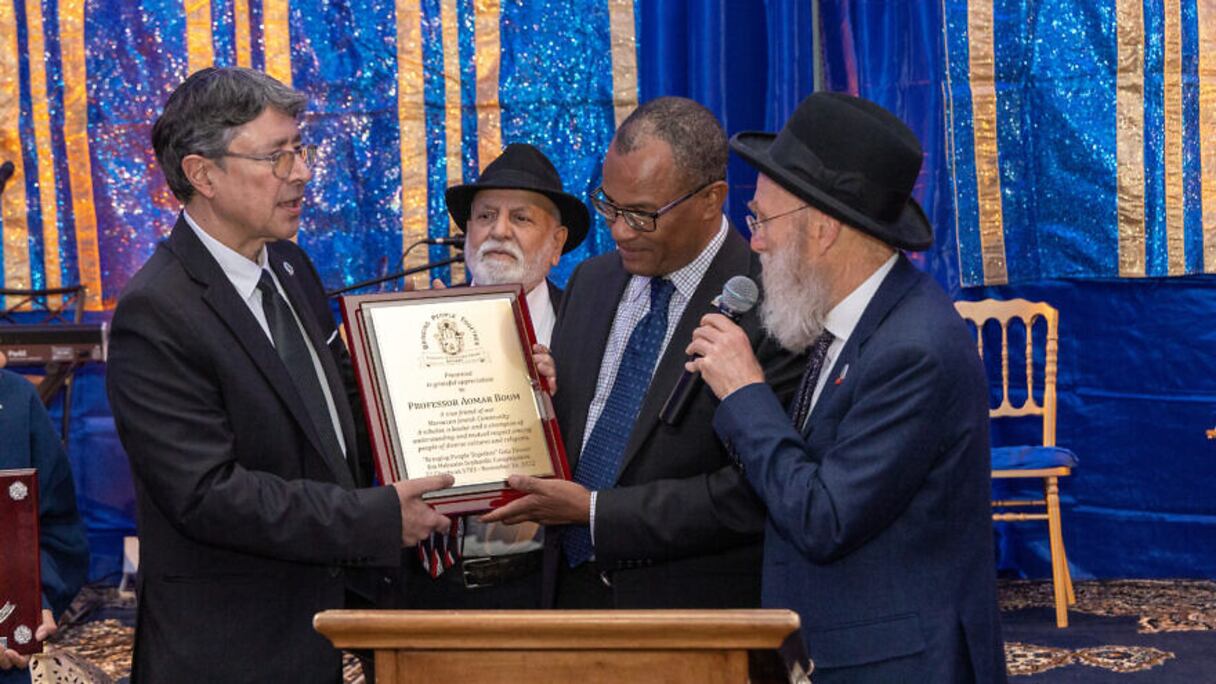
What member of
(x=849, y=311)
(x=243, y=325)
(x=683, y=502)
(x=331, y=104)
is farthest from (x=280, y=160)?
(x=331, y=104)

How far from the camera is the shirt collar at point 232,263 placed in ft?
9.95

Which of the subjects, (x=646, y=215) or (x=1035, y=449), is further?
(x=1035, y=449)

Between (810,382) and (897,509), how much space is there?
0.38 meters

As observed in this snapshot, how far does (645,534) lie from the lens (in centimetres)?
308

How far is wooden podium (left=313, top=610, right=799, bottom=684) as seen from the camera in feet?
6.30

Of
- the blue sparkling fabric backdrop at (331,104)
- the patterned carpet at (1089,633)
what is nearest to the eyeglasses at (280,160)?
the patterned carpet at (1089,633)

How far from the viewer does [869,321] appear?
8.87 ft

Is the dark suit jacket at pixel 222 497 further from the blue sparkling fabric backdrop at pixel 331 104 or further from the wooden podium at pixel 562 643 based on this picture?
the blue sparkling fabric backdrop at pixel 331 104

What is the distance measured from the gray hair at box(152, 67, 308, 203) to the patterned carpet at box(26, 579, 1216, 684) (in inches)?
105

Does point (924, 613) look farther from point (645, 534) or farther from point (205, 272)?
point (205, 272)

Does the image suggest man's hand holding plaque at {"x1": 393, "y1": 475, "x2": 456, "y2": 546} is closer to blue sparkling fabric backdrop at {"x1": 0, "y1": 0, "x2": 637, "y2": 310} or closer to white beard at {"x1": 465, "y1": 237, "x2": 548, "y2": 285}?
white beard at {"x1": 465, "y1": 237, "x2": 548, "y2": 285}

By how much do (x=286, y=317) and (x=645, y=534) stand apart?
2.95 feet

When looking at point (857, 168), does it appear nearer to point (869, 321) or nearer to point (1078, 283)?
point (869, 321)

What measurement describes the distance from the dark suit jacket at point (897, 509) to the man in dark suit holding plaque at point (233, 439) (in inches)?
32.8
